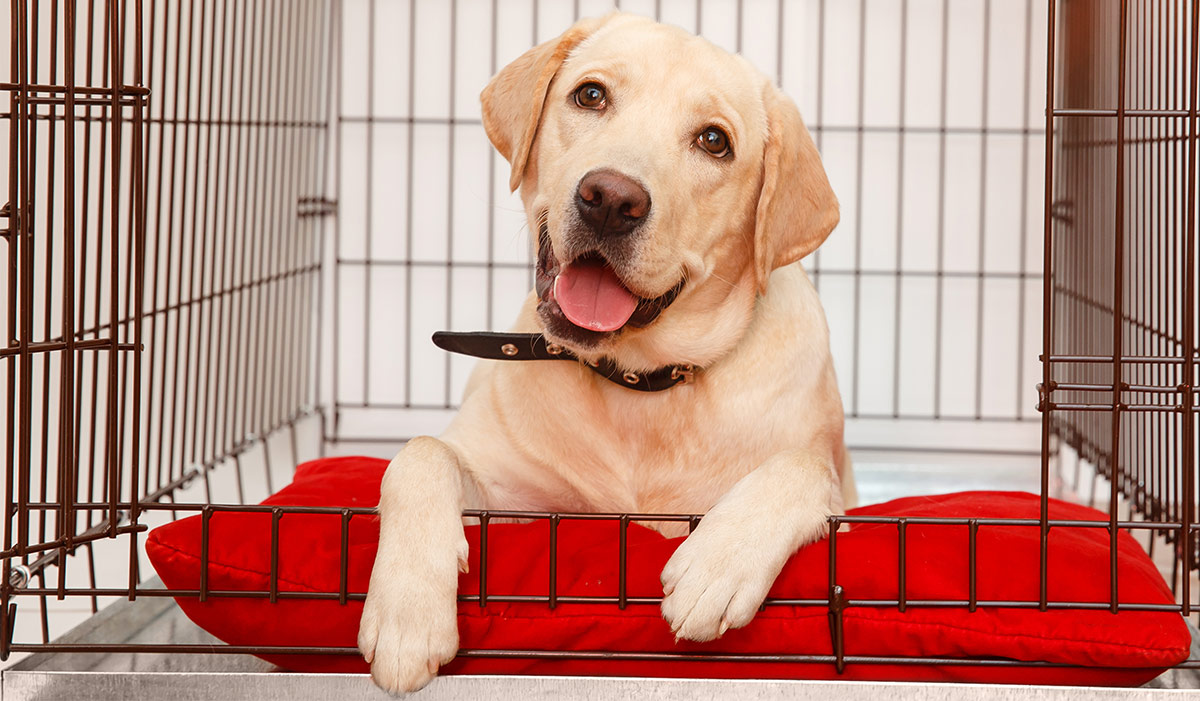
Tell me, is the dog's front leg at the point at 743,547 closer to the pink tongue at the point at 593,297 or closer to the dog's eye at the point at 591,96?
the pink tongue at the point at 593,297

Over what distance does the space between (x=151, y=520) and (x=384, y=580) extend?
5.03 ft

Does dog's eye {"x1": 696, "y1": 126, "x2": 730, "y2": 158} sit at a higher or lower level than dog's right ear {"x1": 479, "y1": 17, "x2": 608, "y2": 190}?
lower

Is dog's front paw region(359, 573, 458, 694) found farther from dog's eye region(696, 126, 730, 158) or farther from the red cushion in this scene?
dog's eye region(696, 126, 730, 158)

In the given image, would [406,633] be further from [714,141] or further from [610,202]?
[714,141]

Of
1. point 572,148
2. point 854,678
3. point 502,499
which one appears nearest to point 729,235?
point 572,148

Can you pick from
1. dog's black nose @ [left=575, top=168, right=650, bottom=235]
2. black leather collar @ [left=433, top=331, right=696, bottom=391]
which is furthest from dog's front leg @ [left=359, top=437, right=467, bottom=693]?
dog's black nose @ [left=575, top=168, right=650, bottom=235]

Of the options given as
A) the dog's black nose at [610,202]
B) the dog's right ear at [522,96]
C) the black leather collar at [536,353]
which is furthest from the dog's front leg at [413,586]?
the dog's right ear at [522,96]

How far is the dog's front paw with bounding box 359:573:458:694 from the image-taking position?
1.42m

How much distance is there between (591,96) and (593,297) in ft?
1.19

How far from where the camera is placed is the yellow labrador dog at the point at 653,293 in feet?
5.47

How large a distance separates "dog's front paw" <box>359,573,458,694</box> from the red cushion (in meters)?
0.10

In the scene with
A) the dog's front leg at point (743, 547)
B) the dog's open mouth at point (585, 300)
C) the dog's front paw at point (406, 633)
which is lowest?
the dog's front paw at point (406, 633)

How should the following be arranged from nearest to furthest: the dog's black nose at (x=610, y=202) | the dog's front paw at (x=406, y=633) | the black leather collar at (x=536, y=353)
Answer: the dog's front paw at (x=406, y=633) → the dog's black nose at (x=610, y=202) → the black leather collar at (x=536, y=353)

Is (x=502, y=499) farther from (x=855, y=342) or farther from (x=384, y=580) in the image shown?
(x=855, y=342)
